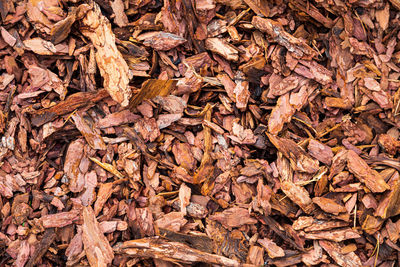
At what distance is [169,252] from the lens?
215 centimetres

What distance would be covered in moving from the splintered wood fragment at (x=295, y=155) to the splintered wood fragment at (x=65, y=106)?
1.21 m

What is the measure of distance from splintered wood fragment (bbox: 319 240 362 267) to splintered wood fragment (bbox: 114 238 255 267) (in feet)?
1.66

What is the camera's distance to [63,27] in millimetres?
2221

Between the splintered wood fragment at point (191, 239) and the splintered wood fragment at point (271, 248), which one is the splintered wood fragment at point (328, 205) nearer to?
the splintered wood fragment at point (271, 248)

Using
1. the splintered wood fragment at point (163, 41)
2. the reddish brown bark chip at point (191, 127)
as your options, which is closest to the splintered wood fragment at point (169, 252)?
the reddish brown bark chip at point (191, 127)

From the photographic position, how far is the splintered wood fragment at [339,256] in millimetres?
2109

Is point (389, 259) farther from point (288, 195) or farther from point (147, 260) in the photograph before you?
point (147, 260)

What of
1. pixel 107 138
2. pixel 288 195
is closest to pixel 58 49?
pixel 107 138

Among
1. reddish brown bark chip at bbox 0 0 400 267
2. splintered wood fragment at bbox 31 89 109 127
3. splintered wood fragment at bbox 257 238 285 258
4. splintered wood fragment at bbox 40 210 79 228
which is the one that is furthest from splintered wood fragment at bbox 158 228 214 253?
splintered wood fragment at bbox 31 89 109 127

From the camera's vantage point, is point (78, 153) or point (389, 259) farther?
point (78, 153)

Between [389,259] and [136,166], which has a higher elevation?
[136,166]

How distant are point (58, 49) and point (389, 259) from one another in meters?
2.56

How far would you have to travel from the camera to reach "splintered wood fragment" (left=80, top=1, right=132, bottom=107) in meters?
2.17

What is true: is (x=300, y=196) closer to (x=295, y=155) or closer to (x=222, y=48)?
(x=295, y=155)
